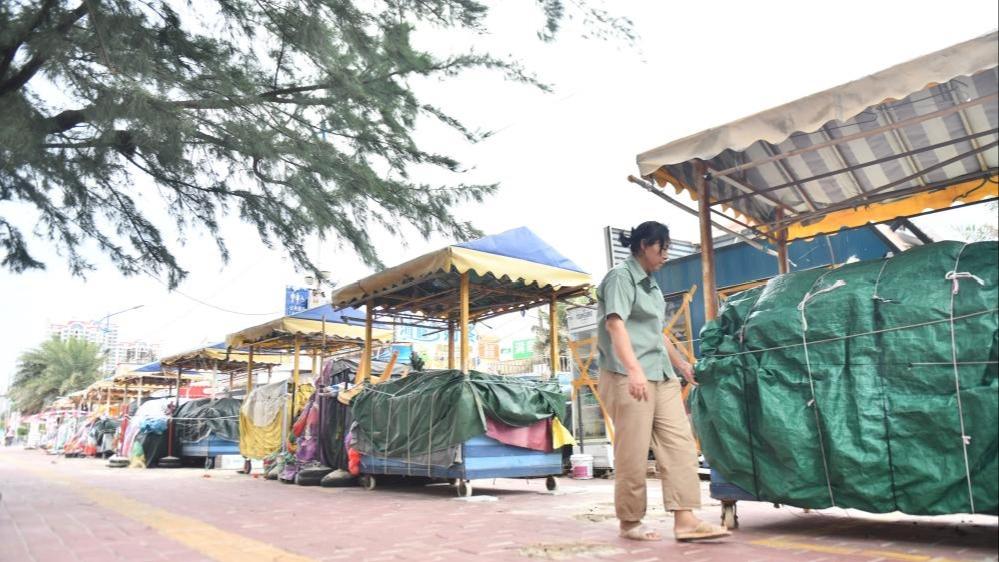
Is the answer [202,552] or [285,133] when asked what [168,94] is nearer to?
[285,133]

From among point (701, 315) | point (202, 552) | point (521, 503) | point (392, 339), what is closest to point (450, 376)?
point (521, 503)

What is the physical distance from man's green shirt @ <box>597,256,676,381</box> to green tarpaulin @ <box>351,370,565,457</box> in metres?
3.19

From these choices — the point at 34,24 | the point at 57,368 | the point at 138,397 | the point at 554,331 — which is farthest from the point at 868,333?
the point at 57,368

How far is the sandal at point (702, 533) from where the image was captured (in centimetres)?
351

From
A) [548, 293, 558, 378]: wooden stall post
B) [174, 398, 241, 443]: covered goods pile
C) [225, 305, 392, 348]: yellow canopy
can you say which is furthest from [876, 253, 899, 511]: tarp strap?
[174, 398, 241, 443]: covered goods pile

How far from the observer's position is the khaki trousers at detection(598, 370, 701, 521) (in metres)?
3.66

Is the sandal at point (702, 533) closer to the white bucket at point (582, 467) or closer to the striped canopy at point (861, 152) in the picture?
the striped canopy at point (861, 152)

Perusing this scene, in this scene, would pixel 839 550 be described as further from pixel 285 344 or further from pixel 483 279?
pixel 285 344

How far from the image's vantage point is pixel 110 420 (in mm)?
21297

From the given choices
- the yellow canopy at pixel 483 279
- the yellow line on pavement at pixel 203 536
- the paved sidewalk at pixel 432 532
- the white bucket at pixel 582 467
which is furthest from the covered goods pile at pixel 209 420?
the white bucket at pixel 582 467

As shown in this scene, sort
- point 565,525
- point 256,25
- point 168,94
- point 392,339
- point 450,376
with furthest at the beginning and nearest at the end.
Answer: point 392,339 → point 450,376 → point 256,25 → point 168,94 → point 565,525

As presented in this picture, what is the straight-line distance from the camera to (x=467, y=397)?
22.7ft

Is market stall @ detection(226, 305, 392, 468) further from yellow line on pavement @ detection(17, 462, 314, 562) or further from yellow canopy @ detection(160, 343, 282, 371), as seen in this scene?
yellow line on pavement @ detection(17, 462, 314, 562)

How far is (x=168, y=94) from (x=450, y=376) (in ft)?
12.9
